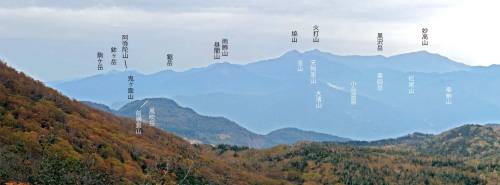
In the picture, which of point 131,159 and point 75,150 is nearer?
point 75,150

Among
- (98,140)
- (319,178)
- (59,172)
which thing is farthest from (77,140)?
(319,178)

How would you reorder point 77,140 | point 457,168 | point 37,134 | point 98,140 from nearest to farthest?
point 37,134
point 77,140
point 98,140
point 457,168

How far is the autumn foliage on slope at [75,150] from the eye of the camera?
6188 cm

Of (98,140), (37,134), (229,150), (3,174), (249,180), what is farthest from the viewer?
(229,150)

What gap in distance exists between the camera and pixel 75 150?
7950cm

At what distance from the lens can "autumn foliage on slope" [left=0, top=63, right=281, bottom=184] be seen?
→ 61.9 metres

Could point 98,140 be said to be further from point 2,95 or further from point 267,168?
point 267,168

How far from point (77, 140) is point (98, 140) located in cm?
634

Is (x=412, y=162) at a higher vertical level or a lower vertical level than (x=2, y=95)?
lower

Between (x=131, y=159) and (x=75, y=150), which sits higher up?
(x=75, y=150)

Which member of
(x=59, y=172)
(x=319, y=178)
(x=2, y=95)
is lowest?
(x=319, y=178)

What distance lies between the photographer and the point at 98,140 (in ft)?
294

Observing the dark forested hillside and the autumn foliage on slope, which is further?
the dark forested hillside

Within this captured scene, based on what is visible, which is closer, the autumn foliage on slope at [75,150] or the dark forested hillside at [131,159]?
the autumn foliage on slope at [75,150]
